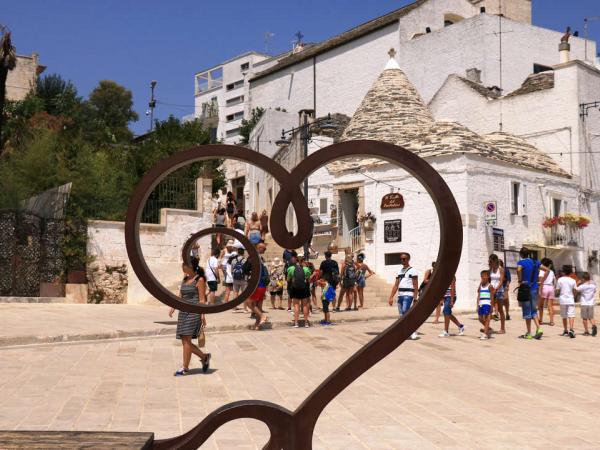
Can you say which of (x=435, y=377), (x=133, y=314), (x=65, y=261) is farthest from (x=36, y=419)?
(x=65, y=261)

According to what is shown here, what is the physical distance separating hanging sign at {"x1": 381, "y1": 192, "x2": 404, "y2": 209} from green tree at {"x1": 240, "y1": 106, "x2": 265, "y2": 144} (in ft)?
72.3

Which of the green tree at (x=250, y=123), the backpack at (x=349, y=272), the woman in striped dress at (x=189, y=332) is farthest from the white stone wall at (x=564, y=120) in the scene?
the woman in striped dress at (x=189, y=332)

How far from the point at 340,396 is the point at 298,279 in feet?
20.1

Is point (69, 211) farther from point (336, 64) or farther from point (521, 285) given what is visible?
point (336, 64)

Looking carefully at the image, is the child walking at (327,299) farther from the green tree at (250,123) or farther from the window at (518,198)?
the green tree at (250,123)

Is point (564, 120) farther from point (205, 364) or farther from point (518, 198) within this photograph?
point (205, 364)

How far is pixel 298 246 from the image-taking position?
3592mm

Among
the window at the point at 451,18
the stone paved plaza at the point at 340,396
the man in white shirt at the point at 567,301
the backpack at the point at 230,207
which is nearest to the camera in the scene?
the stone paved plaza at the point at 340,396

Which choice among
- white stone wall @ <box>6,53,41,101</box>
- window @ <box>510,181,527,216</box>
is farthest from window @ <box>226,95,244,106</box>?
→ window @ <box>510,181,527,216</box>

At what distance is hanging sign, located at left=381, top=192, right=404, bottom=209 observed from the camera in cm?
2248

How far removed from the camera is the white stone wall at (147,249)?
1898 cm

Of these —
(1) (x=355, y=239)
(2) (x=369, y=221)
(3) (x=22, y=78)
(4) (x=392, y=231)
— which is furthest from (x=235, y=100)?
(4) (x=392, y=231)

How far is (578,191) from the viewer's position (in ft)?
83.6

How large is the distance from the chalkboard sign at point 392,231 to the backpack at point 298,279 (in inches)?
371
